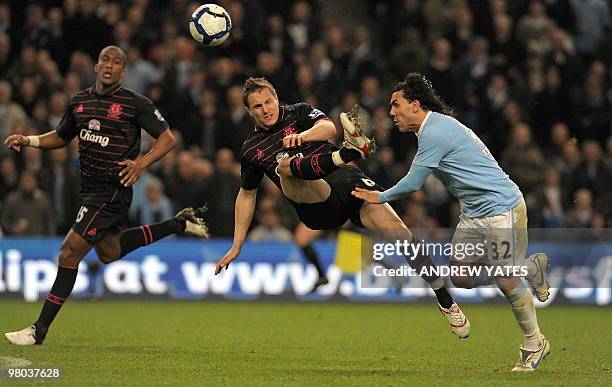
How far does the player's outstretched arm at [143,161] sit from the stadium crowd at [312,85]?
6255 mm

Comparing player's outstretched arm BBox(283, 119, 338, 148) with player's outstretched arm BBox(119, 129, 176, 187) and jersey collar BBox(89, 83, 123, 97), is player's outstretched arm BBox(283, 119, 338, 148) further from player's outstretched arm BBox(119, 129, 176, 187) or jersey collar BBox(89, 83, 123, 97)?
jersey collar BBox(89, 83, 123, 97)

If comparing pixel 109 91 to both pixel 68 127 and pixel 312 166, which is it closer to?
pixel 68 127

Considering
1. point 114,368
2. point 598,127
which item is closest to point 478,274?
point 114,368

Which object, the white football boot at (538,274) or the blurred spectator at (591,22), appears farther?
the blurred spectator at (591,22)

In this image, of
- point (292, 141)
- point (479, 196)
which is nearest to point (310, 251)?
point (292, 141)

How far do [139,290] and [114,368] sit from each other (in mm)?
7728

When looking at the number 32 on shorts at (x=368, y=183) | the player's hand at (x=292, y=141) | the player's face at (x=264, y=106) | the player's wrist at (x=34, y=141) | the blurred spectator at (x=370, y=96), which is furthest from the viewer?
the blurred spectator at (x=370, y=96)

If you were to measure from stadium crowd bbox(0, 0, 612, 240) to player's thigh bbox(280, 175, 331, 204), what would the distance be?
6.80 m

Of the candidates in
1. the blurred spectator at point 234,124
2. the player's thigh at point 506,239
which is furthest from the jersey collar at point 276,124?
the blurred spectator at point 234,124

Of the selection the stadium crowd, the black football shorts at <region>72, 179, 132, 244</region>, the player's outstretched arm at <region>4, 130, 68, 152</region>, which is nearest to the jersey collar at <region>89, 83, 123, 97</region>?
the player's outstretched arm at <region>4, 130, 68, 152</region>

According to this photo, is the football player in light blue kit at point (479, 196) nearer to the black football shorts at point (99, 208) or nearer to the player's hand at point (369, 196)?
the player's hand at point (369, 196)

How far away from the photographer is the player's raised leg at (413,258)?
29.8 feet

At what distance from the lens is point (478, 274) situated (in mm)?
8836

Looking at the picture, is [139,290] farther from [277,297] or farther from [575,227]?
[575,227]
